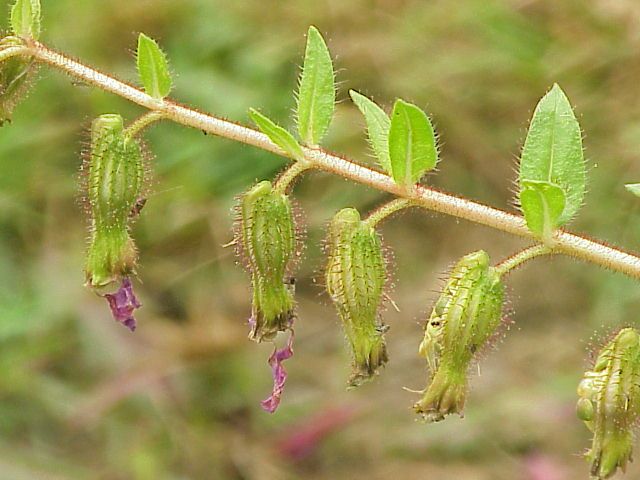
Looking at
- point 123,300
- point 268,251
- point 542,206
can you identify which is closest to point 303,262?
point 123,300

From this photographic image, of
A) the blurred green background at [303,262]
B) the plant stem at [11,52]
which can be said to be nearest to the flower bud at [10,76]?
the plant stem at [11,52]

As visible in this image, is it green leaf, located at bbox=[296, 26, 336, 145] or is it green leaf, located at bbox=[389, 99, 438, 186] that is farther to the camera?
green leaf, located at bbox=[296, 26, 336, 145]

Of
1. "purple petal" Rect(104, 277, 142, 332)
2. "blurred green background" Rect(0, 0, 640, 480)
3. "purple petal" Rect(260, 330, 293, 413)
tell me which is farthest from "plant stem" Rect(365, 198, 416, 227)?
"blurred green background" Rect(0, 0, 640, 480)

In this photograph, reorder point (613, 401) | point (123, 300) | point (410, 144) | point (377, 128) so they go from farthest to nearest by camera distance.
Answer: point (123, 300), point (377, 128), point (410, 144), point (613, 401)

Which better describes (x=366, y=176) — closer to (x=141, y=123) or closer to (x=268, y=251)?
(x=268, y=251)

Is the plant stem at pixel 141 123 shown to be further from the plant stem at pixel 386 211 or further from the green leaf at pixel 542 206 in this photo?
the green leaf at pixel 542 206

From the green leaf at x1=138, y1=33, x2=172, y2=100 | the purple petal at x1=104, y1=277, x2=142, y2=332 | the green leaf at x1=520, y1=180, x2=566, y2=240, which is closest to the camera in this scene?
the green leaf at x1=520, y1=180, x2=566, y2=240

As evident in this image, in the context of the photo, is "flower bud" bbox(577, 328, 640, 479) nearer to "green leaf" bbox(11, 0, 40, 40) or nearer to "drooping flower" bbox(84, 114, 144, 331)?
"drooping flower" bbox(84, 114, 144, 331)
